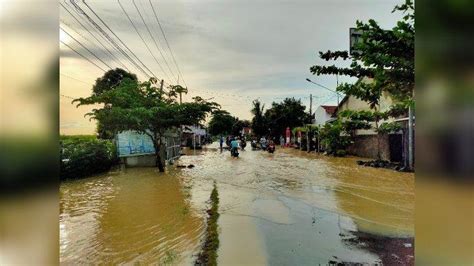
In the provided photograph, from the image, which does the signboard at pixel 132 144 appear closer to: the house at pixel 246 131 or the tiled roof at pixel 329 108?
the tiled roof at pixel 329 108

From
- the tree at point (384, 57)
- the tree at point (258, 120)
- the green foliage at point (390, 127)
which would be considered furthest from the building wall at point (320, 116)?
the tree at point (384, 57)

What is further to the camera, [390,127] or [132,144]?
[390,127]

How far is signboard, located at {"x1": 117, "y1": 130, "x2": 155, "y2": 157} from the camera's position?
53.6ft

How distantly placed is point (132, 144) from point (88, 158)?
371cm

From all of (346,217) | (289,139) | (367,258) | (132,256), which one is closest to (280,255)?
(367,258)

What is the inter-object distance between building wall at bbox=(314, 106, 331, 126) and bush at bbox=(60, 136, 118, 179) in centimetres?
3180

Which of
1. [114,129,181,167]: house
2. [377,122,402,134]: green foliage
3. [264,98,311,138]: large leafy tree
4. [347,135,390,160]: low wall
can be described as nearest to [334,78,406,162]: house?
[347,135,390,160]: low wall

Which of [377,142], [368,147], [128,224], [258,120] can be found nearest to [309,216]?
[128,224]

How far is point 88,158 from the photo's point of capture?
13.1 meters

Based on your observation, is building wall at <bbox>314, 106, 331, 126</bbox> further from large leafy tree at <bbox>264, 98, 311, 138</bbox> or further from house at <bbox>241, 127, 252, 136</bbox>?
house at <bbox>241, 127, 252, 136</bbox>

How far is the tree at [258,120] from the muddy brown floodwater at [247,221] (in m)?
40.1

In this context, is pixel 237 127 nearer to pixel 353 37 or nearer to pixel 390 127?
pixel 390 127

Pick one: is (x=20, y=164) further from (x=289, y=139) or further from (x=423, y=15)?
(x=289, y=139)

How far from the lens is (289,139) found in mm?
45094
